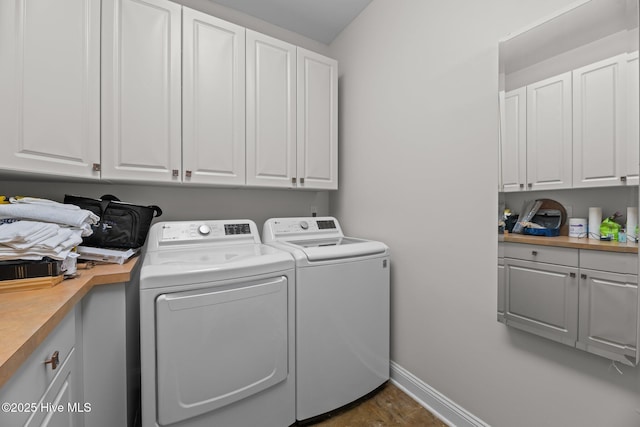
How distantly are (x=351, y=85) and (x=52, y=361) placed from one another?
2.33 meters

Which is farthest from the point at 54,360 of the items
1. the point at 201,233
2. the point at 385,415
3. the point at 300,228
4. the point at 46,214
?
the point at 385,415

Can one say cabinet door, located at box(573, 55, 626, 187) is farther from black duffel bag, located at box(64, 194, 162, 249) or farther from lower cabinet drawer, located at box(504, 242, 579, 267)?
black duffel bag, located at box(64, 194, 162, 249)

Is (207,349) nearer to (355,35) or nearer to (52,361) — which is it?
(52,361)

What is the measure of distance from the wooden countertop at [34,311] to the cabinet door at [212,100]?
74cm

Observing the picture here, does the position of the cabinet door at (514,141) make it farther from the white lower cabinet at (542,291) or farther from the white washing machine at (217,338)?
the white washing machine at (217,338)

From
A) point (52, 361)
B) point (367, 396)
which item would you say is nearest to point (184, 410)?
point (52, 361)

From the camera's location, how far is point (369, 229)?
212 centimetres

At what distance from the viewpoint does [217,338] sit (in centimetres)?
124

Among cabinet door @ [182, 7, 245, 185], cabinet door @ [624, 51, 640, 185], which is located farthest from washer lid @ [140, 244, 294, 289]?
cabinet door @ [624, 51, 640, 185]

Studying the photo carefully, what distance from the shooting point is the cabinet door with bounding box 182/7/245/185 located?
5.41ft

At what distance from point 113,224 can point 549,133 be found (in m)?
2.01

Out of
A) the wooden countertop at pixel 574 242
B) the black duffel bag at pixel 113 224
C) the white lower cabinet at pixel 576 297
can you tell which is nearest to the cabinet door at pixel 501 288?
the white lower cabinet at pixel 576 297

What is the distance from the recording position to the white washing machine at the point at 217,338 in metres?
1.14

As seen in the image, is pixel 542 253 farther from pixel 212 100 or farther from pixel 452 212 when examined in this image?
pixel 212 100
